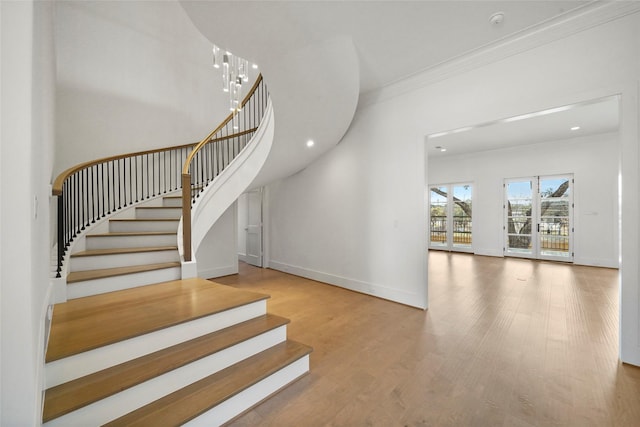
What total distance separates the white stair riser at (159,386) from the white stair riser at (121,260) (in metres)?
1.86

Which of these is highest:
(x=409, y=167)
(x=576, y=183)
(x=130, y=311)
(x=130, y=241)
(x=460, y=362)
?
(x=576, y=183)

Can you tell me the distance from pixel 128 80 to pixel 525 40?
5.95 m

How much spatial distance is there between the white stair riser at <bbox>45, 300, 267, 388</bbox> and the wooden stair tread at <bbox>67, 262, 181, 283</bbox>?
4.05 feet

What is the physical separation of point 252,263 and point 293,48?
5.56 meters

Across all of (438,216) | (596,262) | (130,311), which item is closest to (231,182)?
(130,311)

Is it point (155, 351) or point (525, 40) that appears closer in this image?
point (155, 351)

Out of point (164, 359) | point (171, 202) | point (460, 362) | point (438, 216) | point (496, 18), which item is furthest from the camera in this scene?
point (438, 216)

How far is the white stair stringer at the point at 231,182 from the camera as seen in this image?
4.01 metres

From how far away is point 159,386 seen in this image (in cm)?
174

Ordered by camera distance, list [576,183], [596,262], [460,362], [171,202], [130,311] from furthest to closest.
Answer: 1. [576,183]
2. [596,262]
3. [171,202]
4. [460,362]
5. [130,311]

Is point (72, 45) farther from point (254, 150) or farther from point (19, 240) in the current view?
point (19, 240)

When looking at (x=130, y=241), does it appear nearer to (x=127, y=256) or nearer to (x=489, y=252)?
(x=127, y=256)

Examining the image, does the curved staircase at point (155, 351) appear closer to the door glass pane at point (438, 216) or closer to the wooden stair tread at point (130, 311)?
the wooden stair tread at point (130, 311)

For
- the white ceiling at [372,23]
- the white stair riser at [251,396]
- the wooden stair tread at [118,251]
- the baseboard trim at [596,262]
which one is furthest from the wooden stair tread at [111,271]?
the baseboard trim at [596,262]
